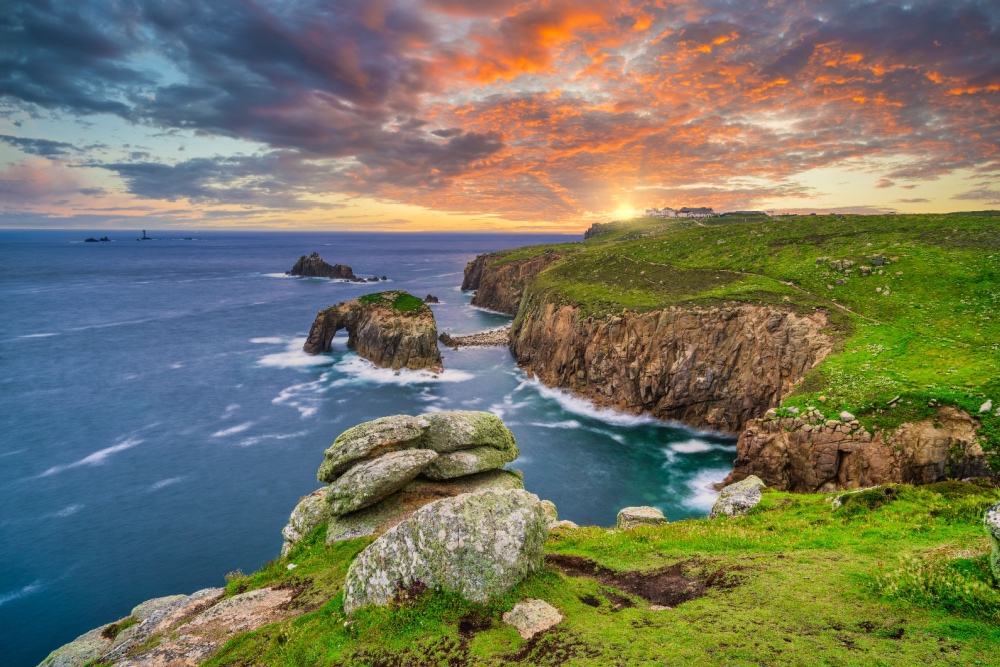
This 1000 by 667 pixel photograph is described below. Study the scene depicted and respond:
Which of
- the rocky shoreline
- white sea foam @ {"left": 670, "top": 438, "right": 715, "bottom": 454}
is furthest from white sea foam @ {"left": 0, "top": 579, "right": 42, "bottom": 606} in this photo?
the rocky shoreline

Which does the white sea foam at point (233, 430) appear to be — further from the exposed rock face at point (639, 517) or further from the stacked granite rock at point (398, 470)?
the exposed rock face at point (639, 517)

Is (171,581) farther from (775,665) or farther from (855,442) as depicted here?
(855,442)

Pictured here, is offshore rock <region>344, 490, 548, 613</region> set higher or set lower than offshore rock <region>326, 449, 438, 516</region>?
higher

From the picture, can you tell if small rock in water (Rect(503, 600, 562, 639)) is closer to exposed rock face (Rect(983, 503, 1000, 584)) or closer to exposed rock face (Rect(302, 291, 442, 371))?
exposed rock face (Rect(983, 503, 1000, 584))

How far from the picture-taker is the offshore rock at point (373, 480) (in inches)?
928

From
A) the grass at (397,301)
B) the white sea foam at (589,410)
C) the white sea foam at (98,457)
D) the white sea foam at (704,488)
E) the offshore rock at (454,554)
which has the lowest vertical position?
the white sea foam at (98,457)

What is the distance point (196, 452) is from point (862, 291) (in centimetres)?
8616

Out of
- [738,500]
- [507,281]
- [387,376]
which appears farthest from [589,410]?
[507,281]

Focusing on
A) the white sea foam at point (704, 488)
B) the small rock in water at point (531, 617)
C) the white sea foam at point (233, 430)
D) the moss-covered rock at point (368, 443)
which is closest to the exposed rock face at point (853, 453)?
the white sea foam at point (704, 488)

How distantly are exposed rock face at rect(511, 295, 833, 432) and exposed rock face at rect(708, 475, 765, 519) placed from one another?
28120 mm

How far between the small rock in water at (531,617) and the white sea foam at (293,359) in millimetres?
81231

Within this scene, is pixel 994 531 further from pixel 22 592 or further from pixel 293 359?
pixel 293 359

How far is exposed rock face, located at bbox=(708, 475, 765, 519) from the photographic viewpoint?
2480cm

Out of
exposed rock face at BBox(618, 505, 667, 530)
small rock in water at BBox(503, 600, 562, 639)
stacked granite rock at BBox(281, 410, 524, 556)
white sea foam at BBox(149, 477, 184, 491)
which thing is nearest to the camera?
small rock in water at BBox(503, 600, 562, 639)
